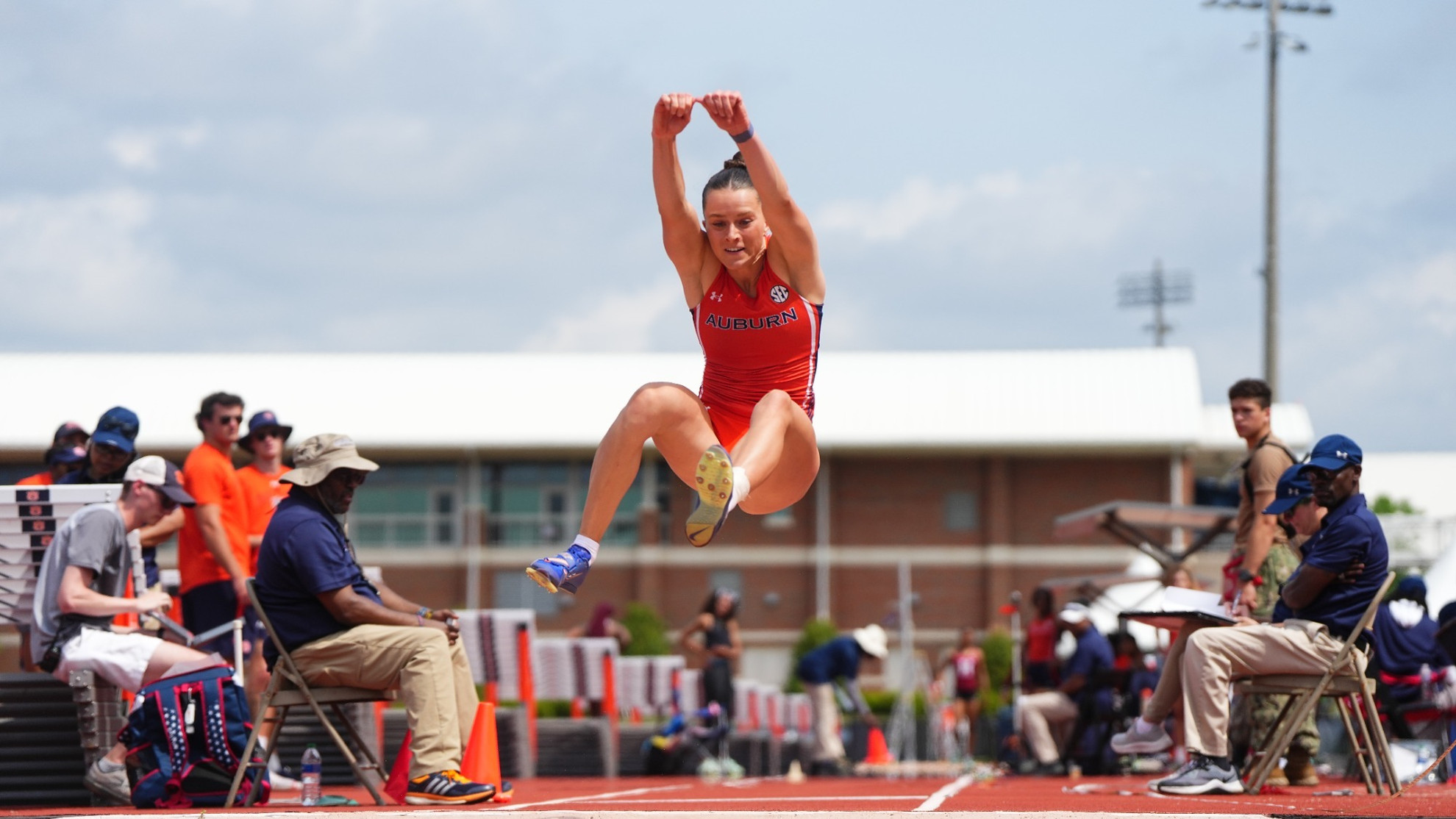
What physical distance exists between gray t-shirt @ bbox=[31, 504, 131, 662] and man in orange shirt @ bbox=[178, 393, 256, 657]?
119 cm

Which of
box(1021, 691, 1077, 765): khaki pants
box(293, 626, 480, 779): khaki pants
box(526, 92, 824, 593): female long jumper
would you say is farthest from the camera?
box(1021, 691, 1077, 765): khaki pants

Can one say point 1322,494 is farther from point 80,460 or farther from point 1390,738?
point 80,460

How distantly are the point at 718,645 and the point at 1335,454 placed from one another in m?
9.06

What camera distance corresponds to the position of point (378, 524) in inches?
1918

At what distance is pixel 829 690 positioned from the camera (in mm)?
17938

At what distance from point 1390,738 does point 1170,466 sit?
36532 millimetres

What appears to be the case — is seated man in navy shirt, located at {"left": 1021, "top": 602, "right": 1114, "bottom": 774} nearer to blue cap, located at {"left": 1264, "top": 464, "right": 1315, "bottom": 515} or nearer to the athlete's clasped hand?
blue cap, located at {"left": 1264, "top": 464, "right": 1315, "bottom": 515}

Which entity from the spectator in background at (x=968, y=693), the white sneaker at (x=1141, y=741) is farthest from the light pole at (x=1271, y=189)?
the white sneaker at (x=1141, y=741)

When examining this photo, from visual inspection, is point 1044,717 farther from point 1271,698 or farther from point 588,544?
point 588,544

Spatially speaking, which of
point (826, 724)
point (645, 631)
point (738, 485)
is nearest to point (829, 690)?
point (826, 724)

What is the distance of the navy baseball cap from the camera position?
987 centimetres

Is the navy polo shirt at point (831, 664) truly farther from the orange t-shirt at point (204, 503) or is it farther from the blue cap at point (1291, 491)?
the blue cap at point (1291, 491)

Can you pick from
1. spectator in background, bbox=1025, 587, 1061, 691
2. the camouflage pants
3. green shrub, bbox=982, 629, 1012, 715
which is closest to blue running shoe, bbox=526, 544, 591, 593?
the camouflage pants

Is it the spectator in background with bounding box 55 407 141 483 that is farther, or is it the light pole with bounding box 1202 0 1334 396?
the light pole with bounding box 1202 0 1334 396
